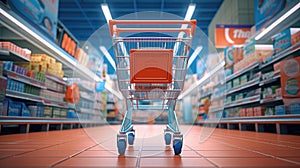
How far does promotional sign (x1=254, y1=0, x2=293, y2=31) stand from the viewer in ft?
14.8

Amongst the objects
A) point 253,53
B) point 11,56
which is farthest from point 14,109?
point 253,53

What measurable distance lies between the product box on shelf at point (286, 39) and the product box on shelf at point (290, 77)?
0.30 meters

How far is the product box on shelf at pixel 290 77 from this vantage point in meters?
3.24

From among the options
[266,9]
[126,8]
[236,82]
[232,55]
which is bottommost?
[236,82]

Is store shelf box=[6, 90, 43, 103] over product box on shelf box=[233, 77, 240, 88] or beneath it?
beneath

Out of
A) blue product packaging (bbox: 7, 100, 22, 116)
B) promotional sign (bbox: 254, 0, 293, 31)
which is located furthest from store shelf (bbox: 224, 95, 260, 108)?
blue product packaging (bbox: 7, 100, 22, 116)

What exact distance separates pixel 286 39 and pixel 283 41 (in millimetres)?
66

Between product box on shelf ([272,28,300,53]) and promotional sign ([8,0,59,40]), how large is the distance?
389cm

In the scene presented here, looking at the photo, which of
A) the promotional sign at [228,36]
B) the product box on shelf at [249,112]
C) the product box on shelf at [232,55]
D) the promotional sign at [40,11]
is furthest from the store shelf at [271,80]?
the promotional sign at [40,11]

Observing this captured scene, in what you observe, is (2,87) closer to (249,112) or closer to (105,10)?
(249,112)

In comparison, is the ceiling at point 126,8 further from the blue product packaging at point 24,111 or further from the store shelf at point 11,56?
the blue product packaging at point 24,111

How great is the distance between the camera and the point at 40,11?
4309 millimetres

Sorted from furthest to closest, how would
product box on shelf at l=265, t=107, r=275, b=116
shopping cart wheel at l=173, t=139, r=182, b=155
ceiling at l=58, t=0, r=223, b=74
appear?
ceiling at l=58, t=0, r=223, b=74 → product box on shelf at l=265, t=107, r=275, b=116 → shopping cart wheel at l=173, t=139, r=182, b=155

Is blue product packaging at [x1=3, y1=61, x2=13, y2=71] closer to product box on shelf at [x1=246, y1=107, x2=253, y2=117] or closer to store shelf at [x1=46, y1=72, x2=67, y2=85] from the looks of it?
store shelf at [x1=46, y1=72, x2=67, y2=85]
